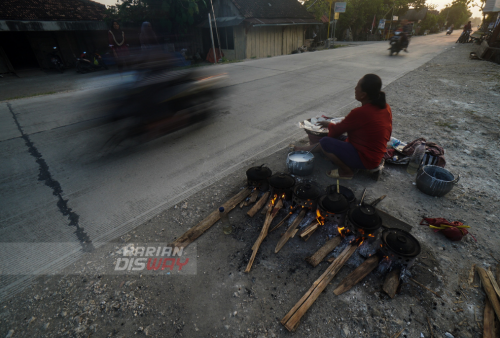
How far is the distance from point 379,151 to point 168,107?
6298mm

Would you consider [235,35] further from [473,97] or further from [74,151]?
[74,151]

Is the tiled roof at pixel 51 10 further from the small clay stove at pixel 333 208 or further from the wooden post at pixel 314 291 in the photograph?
the wooden post at pixel 314 291

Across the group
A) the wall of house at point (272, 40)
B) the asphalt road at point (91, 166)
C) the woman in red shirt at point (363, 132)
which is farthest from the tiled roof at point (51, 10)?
the woman in red shirt at point (363, 132)

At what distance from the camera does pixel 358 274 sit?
2383mm

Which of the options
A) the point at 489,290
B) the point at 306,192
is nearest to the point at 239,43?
the point at 306,192

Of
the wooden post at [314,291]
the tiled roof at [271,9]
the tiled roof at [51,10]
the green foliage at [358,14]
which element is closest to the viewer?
the wooden post at [314,291]

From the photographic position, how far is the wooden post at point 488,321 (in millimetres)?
1931

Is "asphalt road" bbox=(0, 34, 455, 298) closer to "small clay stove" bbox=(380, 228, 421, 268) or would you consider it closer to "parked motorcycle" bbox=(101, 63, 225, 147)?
"parked motorcycle" bbox=(101, 63, 225, 147)

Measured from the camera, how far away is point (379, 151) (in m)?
3.49

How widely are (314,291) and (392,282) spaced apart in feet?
2.65

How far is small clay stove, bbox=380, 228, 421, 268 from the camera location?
230 cm

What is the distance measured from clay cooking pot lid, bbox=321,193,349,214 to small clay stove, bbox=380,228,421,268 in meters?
0.53

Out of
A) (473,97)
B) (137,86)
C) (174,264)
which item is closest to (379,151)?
(174,264)

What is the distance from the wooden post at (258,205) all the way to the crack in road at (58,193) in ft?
6.69
